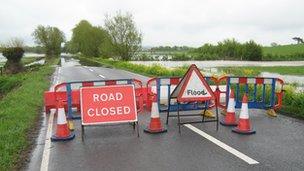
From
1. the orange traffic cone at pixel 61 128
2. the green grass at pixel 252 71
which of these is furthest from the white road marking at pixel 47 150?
the green grass at pixel 252 71

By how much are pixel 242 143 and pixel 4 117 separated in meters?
6.77

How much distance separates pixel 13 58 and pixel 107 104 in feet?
100

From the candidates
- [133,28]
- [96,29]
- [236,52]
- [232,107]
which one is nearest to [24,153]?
[232,107]

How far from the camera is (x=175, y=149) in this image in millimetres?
8336

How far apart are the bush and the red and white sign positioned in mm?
28735

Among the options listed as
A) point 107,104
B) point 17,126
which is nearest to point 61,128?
point 107,104

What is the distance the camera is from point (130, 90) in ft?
32.8

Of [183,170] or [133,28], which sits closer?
[183,170]

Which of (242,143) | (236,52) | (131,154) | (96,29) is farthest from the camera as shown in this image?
(96,29)

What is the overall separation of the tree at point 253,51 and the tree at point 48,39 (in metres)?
77.9

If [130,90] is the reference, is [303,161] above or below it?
below

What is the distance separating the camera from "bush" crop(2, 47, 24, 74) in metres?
36.8

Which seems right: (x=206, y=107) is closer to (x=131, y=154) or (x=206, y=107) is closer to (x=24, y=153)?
(x=131, y=154)

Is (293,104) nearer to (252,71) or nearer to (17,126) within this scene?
(17,126)
